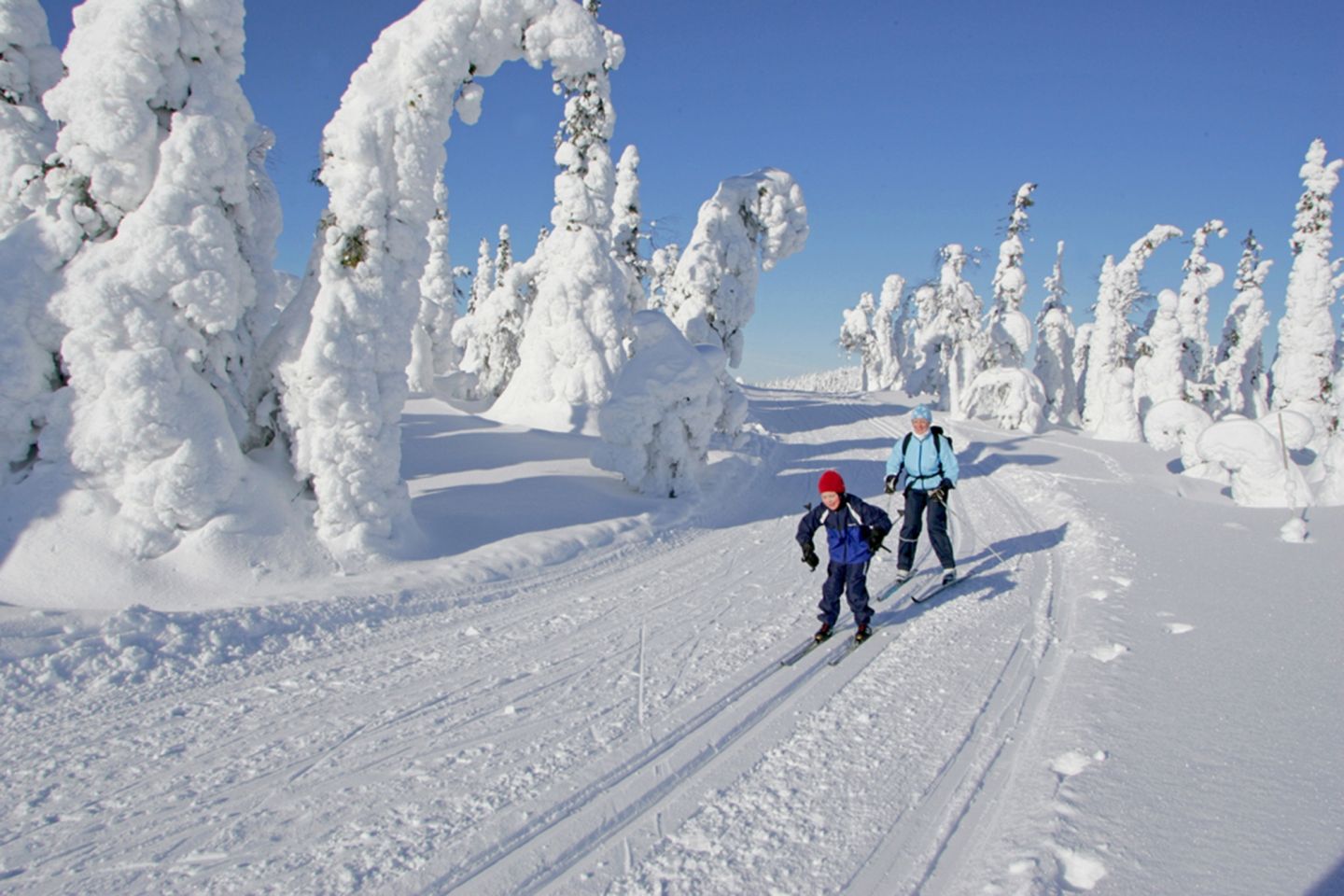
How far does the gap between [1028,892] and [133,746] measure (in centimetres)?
513

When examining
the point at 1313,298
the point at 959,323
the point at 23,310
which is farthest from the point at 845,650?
the point at 959,323

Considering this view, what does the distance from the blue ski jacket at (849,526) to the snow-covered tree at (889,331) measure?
54902mm

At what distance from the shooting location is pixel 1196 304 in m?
35.1

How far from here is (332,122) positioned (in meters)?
8.70

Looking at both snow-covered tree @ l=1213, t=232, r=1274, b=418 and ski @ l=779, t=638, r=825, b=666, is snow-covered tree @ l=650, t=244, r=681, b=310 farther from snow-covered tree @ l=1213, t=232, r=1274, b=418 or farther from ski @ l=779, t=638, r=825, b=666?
ski @ l=779, t=638, r=825, b=666

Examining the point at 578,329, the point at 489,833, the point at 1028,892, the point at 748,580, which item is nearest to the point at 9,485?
the point at 489,833

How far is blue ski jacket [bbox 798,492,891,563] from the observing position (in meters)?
6.22

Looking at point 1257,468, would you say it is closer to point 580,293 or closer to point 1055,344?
point 580,293

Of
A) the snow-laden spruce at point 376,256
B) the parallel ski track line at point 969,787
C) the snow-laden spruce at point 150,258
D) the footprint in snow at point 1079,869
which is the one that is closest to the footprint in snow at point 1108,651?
the parallel ski track line at point 969,787

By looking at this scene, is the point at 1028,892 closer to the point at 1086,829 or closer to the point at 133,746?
the point at 1086,829

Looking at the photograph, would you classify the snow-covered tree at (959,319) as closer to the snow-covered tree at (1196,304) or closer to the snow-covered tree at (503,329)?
the snow-covered tree at (1196,304)

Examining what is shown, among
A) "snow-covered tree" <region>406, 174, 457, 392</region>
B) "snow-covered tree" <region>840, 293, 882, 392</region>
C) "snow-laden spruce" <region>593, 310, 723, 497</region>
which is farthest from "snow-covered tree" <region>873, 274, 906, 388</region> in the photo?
"snow-laden spruce" <region>593, 310, 723, 497</region>

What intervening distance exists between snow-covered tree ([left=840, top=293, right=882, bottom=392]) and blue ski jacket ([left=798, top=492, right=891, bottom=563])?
59346 mm

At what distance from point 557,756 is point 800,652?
239 centimetres
